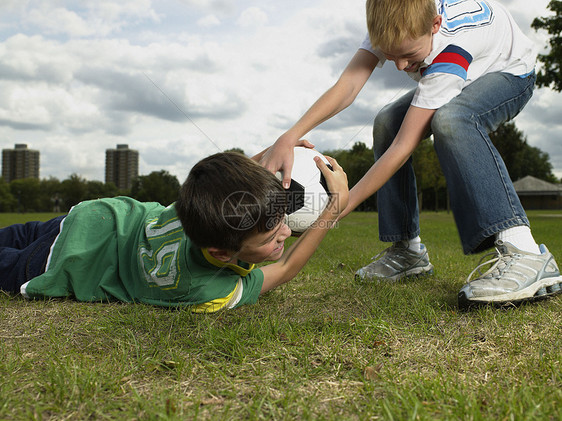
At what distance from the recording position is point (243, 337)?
7.74 ft

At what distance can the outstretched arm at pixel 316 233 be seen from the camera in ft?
9.57

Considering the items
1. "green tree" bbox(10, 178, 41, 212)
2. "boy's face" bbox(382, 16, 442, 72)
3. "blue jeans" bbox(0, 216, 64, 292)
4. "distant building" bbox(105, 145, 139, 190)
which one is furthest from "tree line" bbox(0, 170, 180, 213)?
"boy's face" bbox(382, 16, 442, 72)

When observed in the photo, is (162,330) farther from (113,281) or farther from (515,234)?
(515,234)

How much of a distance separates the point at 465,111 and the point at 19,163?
179 meters

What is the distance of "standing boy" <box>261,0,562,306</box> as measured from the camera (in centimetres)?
288

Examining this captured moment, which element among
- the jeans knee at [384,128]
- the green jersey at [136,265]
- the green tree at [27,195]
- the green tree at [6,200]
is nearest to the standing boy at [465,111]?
the jeans knee at [384,128]

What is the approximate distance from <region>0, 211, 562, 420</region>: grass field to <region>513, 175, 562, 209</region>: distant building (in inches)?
2935

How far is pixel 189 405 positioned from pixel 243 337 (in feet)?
2.28

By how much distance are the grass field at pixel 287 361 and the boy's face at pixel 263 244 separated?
1.25 ft

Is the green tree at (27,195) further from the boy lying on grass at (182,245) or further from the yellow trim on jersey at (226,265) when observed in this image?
the yellow trim on jersey at (226,265)

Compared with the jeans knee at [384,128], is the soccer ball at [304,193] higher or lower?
lower

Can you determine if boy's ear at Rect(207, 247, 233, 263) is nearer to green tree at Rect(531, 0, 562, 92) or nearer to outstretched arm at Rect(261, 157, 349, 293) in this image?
outstretched arm at Rect(261, 157, 349, 293)

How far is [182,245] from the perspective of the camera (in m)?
2.85

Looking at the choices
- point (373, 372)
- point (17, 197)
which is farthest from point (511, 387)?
point (17, 197)
